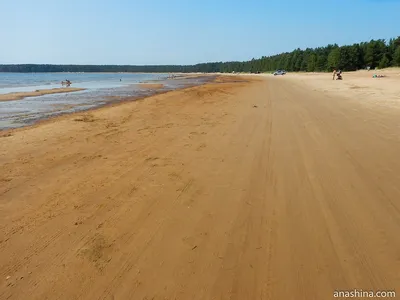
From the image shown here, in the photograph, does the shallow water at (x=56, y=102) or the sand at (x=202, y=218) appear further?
the shallow water at (x=56, y=102)

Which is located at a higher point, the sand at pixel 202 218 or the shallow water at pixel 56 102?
→ the sand at pixel 202 218

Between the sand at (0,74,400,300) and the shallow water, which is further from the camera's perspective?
the shallow water

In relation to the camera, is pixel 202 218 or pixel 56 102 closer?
pixel 202 218

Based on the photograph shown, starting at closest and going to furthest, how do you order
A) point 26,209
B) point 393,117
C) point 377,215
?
point 377,215
point 26,209
point 393,117

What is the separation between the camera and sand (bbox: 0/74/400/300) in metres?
2.91

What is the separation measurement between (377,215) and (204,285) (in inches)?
103

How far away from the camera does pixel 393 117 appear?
1054 centimetres

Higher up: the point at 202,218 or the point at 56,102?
the point at 202,218

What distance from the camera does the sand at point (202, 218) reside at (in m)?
2.91

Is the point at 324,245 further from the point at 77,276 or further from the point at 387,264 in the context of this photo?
the point at 77,276

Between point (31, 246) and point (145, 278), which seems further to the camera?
point (31, 246)

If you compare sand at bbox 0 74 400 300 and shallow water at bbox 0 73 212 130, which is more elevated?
sand at bbox 0 74 400 300

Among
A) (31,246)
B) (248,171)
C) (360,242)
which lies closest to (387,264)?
(360,242)

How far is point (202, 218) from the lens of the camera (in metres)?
4.11
